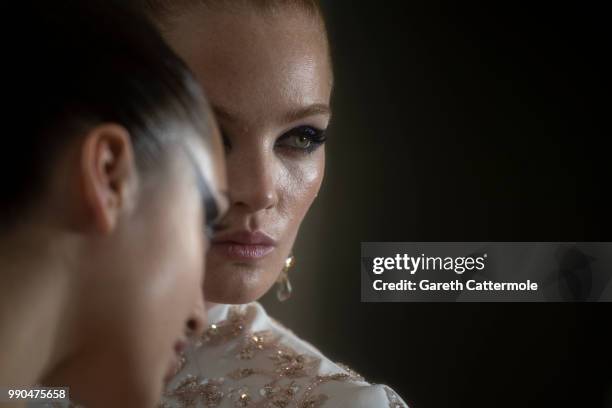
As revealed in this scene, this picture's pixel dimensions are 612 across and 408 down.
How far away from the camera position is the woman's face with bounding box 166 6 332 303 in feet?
2.36

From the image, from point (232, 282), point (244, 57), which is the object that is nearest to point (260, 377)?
point (232, 282)

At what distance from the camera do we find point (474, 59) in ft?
3.78

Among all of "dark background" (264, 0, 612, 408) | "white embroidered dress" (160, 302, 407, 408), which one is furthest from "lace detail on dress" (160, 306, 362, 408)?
"dark background" (264, 0, 612, 408)

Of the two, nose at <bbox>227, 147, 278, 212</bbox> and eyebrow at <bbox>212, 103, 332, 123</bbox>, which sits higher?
eyebrow at <bbox>212, 103, 332, 123</bbox>

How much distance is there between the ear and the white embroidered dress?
15.1 inches

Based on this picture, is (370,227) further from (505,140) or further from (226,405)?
(226,405)

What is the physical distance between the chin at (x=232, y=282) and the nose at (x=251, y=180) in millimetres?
66

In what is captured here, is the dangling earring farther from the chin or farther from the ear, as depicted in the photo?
the ear

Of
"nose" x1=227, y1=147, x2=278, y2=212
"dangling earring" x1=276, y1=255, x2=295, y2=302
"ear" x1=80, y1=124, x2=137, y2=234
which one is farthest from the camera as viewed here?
"dangling earring" x1=276, y1=255, x2=295, y2=302

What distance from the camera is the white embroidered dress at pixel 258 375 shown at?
0.76 metres

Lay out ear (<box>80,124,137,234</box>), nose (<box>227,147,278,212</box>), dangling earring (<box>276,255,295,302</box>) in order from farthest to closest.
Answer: dangling earring (<box>276,255,295,302</box>), nose (<box>227,147,278,212</box>), ear (<box>80,124,137,234</box>)

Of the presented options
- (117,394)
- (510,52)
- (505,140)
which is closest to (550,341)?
(505,140)

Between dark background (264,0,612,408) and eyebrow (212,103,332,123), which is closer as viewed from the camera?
eyebrow (212,103,332,123)

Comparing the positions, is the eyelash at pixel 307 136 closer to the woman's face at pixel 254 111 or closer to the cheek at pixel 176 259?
the woman's face at pixel 254 111
